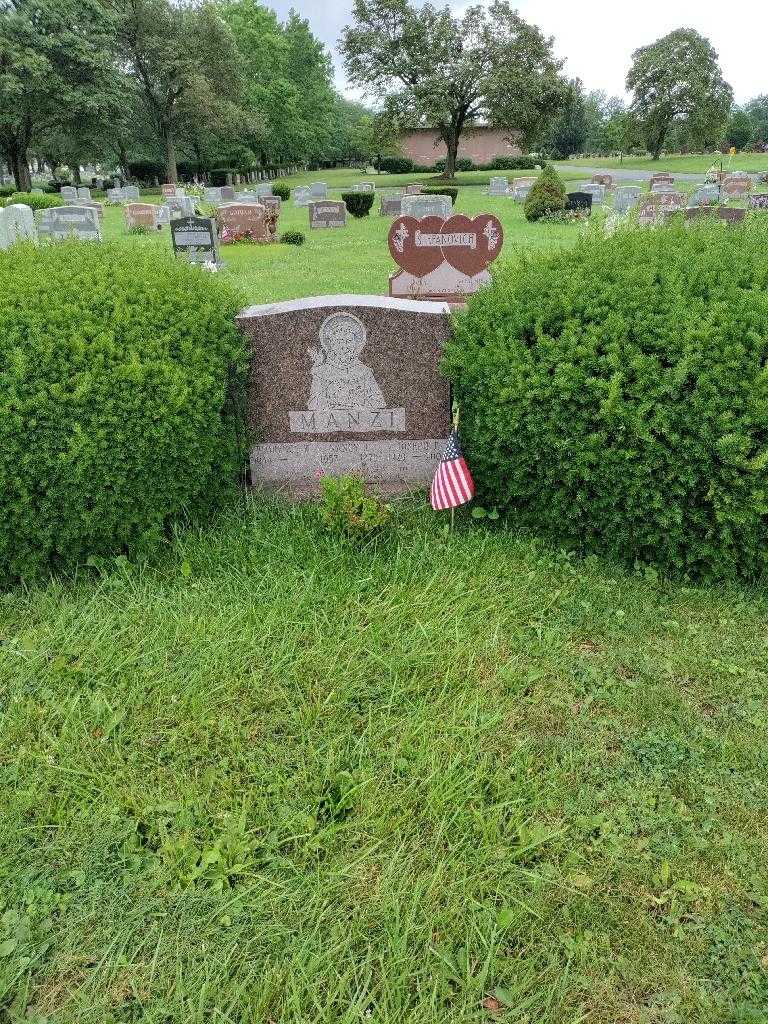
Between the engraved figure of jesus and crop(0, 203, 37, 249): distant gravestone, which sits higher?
crop(0, 203, 37, 249): distant gravestone

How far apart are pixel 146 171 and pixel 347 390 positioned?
203 ft

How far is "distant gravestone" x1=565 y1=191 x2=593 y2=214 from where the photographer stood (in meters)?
20.7

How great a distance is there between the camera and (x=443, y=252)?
308 inches

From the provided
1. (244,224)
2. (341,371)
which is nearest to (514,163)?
(244,224)

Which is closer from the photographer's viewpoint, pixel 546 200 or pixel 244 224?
pixel 244 224

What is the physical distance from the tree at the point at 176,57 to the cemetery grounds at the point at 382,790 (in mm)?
51321

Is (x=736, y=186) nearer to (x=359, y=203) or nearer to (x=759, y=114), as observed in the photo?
(x=359, y=203)

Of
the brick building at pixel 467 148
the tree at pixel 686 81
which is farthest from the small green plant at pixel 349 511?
the brick building at pixel 467 148

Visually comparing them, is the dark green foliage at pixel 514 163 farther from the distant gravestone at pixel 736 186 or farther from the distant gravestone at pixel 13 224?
the distant gravestone at pixel 13 224

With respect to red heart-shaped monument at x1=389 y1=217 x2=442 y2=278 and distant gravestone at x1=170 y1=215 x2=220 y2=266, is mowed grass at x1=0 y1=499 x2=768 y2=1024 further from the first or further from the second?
distant gravestone at x1=170 y1=215 x2=220 y2=266

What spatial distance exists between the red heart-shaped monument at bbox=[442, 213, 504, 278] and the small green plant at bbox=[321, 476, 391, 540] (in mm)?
4868

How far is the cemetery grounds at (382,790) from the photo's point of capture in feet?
6.38

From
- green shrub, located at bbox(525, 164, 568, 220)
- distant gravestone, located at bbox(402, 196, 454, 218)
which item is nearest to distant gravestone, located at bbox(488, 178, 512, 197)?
green shrub, located at bbox(525, 164, 568, 220)

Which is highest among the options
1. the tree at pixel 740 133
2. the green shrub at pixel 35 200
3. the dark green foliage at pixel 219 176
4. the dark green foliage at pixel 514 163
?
the tree at pixel 740 133
